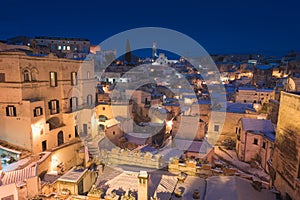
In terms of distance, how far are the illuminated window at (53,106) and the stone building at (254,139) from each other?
18087 millimetres

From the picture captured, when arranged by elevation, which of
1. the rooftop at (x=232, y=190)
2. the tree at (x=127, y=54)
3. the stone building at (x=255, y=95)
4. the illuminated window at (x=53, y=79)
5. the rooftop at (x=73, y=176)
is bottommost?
the rooftop at (x=73, y=176)

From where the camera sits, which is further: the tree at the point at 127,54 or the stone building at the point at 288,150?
the tree at the point at 127,54

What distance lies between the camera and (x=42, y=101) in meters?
18.5

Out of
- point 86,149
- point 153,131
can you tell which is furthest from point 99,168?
point 153,131

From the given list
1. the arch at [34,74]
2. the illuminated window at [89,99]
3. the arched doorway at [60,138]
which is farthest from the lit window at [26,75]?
the illuminated window at [89,99]

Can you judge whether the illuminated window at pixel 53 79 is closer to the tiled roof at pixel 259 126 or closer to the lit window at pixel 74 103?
the lit window at pixel 74 103

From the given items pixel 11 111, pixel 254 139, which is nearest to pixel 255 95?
pixel 254 139

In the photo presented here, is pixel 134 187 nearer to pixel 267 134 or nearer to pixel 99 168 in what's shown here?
pixel 99 168

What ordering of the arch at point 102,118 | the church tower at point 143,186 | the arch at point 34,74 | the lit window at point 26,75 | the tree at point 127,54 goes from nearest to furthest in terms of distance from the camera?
1. the church tower at point 143,186
2. the lit window at point 26,75
3. the arch at point 34,74
4. the arch at point 102,118
5. the tree at point 127,54

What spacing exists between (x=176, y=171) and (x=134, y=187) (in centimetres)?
286

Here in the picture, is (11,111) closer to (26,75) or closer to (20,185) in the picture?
(26,75)

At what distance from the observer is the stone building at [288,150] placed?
9.45m

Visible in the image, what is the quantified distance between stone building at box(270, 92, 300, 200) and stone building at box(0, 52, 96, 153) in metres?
17.5

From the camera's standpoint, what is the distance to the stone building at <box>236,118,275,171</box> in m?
17.9
